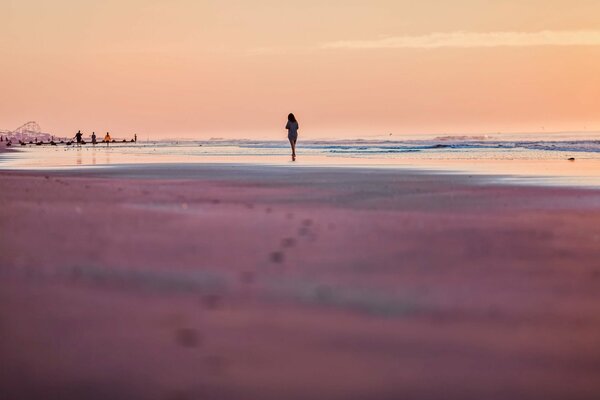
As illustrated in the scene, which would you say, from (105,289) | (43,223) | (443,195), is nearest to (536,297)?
(105,289)

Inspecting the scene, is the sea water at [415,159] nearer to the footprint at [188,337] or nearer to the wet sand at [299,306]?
the wet sand at [299,306]

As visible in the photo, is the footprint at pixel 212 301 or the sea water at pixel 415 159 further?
the sea water at pixel 415 159

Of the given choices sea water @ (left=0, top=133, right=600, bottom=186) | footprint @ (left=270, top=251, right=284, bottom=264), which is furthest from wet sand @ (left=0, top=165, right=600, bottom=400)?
sea water @ (left=0, top=133, right=600, bottom=186)

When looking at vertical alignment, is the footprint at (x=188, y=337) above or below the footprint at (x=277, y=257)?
above

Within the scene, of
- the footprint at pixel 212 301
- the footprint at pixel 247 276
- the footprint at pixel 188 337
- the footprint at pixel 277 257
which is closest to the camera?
the footprint at pixel 188 337

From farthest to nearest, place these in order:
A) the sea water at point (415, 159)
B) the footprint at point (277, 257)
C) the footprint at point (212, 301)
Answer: the sea water at point (415, 159) → the footprint at point (277, 257) → the footprint at point (212, 301)

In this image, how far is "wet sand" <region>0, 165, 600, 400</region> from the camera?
3951 mm

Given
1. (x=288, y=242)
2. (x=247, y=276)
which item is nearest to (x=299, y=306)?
(x=247, y=276)

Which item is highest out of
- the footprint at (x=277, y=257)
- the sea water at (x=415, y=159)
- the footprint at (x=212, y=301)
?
the footprint at (x=212, y=301)

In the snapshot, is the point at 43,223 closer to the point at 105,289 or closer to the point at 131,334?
the point at 105,289

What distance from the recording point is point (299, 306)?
549 centimetres

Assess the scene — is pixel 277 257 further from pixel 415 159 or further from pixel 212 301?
pixel 415 159

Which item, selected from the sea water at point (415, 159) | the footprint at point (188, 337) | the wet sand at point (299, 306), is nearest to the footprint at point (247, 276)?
the wet sand at point (299, 306)

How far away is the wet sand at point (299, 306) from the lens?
13.0 ft
